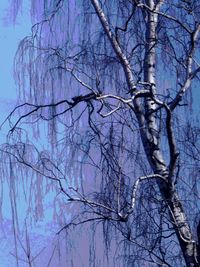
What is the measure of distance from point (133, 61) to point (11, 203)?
117cm

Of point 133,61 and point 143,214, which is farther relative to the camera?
point 133,61

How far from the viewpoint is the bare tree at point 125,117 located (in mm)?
3359

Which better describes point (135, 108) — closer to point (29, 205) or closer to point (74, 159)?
point (74, 159)

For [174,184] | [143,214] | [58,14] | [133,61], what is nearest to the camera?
[174,184]

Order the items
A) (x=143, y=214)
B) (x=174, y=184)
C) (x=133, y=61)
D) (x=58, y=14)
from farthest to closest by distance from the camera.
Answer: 1. (x=58, y=14)
2. (x=133, y=61)
3. (x=143, y=214)
4. (x=174, y=184)

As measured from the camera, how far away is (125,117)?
3.87 meters

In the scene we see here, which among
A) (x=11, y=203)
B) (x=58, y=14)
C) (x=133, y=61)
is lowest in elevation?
(x=11, y=203)

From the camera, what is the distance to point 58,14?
4.28 m

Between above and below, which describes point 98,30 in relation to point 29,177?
above

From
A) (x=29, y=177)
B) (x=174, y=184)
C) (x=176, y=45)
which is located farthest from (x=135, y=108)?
(x=29, y=177)

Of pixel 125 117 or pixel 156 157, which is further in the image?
pixel 125 117

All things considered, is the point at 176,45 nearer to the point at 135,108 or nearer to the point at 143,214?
the point at 135,108

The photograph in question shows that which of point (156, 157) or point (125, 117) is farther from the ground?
point (125, 117)

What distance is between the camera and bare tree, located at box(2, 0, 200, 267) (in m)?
3.36
